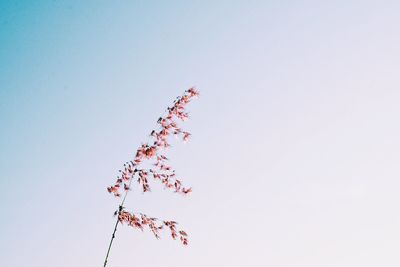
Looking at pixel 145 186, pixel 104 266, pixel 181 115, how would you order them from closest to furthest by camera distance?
pixel 104 266 → pixel 145 186 → pixel 181 115

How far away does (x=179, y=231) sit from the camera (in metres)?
5.89

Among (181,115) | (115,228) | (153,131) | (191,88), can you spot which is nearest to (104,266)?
(115,228)

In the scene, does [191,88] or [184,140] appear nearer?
[184,140]

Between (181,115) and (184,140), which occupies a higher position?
(181,115)

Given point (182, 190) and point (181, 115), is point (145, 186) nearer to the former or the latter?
point (182, 190)

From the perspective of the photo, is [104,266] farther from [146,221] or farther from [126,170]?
[126,170]

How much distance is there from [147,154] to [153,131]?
16.4 inches

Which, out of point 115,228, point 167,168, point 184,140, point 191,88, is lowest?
point 115,228

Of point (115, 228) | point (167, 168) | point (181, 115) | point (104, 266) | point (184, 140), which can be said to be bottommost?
point (104, 266)

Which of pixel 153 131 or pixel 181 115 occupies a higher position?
pixel 181 115

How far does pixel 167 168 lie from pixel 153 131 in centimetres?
66

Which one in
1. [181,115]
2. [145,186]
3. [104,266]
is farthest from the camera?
[181,115]

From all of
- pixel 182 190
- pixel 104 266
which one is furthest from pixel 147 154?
pixel 104 266

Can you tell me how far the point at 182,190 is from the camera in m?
6.14
